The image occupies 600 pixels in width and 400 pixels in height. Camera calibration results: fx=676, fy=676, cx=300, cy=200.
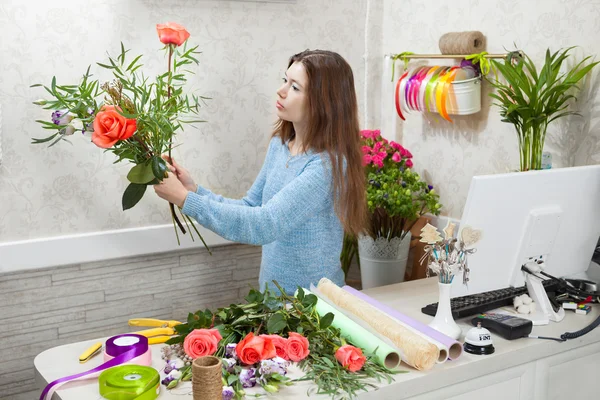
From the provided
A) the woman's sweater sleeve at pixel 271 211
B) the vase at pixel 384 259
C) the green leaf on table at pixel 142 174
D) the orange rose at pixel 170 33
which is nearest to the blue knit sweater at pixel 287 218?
the woman's sweater sleeve at pixel 271 211

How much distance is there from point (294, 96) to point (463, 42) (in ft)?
2.50

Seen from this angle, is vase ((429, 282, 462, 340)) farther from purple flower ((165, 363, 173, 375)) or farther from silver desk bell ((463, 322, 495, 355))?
purple flower ((165, 363, 173, 375))

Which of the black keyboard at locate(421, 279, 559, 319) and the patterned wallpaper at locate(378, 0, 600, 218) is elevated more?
the patterned wallpaper at locate(378, 0, 600, 218)

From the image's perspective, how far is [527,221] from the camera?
1818 mm

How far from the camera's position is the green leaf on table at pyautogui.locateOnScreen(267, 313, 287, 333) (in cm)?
160

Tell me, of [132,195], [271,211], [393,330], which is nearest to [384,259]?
[271,211]

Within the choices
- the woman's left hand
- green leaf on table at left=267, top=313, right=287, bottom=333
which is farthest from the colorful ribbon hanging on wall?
green leaf on table at left=267, top=313, right=287, bottom=333

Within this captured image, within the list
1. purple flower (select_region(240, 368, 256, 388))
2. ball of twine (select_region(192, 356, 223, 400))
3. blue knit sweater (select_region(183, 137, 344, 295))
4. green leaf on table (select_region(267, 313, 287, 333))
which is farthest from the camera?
blue knit sweater (select_region(183, 137, 344, 295))

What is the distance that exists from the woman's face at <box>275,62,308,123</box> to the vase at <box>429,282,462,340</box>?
2.43 ft

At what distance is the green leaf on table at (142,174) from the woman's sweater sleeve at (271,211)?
132mm

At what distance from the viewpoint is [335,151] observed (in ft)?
7.02

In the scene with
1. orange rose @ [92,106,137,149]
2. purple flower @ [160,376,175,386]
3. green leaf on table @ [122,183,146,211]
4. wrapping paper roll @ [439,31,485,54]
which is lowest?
purple flower @ [160,376,175,386]

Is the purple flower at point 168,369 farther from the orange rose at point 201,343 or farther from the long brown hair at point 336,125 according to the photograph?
the long brown hair at point 336,125

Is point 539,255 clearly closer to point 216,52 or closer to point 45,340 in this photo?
point 216,52
